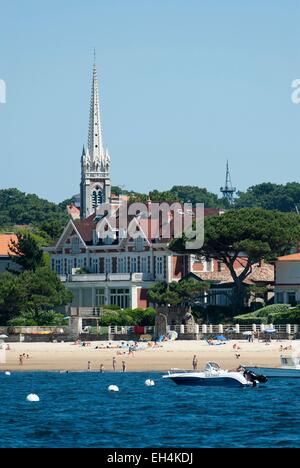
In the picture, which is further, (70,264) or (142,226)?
(70,264)

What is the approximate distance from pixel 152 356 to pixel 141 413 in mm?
25772

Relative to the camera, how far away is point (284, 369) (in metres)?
96.2

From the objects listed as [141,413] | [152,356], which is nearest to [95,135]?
[152,356]

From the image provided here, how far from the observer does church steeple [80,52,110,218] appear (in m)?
178

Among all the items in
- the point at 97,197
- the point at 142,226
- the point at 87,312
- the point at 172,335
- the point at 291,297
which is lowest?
the point at 172,335

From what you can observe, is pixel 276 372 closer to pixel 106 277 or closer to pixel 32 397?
pixel 32 397

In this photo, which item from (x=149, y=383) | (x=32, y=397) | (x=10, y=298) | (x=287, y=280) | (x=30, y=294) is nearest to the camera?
(x=32, y=397)

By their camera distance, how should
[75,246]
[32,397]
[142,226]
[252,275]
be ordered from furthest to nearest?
[75,246], [142,226], [252,275], [32,397]

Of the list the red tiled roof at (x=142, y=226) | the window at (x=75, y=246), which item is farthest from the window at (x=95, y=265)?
the window at (x=75, y=246)

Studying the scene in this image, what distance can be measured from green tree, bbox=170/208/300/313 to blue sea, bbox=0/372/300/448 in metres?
22.7

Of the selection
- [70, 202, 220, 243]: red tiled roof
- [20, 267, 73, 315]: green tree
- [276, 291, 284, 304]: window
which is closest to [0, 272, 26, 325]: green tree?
[20, 267, 73, 315]: green tree

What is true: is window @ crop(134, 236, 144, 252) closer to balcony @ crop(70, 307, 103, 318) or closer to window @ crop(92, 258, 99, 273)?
window @ crop(92, 258, 99, 273)

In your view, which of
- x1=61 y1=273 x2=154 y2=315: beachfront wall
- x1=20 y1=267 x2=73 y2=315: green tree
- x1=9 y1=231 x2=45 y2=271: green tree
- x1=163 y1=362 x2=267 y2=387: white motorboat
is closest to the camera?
x1=163 y1=362 x2=267 y2=387: white motorboat
